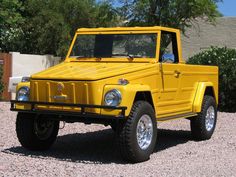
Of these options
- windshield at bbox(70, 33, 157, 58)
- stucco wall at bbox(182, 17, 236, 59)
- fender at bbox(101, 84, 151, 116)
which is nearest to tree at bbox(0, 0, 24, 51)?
stucco wall at bbox(182, 17, 236, 59)

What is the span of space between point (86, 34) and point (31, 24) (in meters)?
15.0

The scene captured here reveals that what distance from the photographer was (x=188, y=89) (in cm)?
1021

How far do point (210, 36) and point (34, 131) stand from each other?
2154 centimetres

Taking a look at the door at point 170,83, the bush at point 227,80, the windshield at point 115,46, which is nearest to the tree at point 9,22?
the bush at point 227,80

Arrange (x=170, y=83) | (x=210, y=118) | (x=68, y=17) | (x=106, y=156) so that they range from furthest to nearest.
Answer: (x=68, y=17) < (x=210, y=118) < (x=170, y=83) < (x=106, y=156)

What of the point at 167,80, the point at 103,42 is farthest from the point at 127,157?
the point at 103,42

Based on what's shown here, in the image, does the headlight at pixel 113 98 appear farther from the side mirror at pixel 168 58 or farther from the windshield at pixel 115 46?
the side mirror at pixel 168 58

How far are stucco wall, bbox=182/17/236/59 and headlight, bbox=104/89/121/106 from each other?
21.5 m

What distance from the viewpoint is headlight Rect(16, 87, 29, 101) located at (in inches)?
340

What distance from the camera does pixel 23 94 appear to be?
867 centimetres

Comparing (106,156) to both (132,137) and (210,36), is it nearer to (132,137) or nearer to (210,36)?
(132,137)

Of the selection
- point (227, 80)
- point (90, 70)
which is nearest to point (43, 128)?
point (90, 70)

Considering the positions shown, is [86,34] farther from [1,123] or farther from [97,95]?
[1,123]

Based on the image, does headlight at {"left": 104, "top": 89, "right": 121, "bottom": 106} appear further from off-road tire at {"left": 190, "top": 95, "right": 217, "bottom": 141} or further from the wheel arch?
off-road tire at {"left": 190, "top": 95, "right": 217, "bottom": 141}
